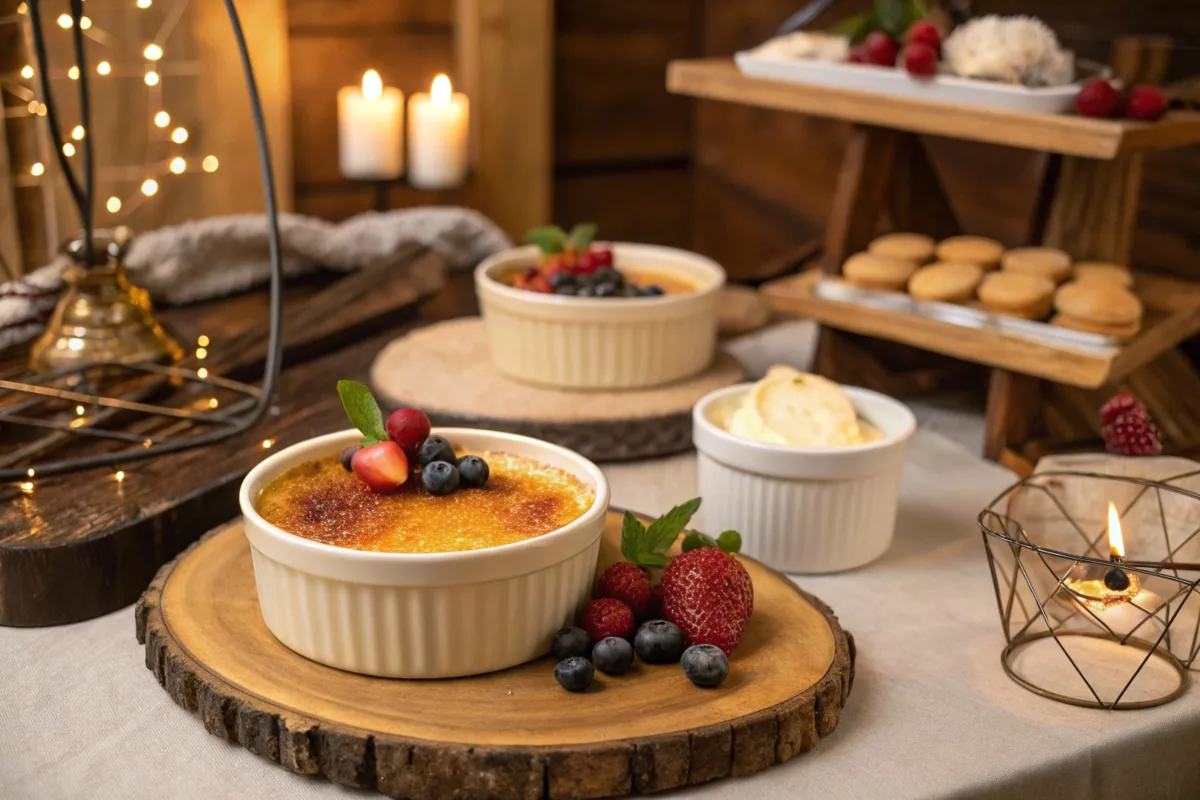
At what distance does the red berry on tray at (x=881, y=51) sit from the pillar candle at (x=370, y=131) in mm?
1163

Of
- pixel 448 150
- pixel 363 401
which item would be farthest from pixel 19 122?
pixel 363 401

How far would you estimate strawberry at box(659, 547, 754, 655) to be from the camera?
3.62 ft

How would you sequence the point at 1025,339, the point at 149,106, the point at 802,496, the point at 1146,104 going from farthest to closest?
the point at 149,106 < the point at 1025,339 < the point at 1146,104 < the point at 802,496

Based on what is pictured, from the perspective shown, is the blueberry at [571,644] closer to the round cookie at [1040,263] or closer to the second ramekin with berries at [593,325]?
the second ramekin with berries at [593,325]

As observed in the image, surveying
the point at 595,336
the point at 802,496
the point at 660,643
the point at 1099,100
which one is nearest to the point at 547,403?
the point at 595,336

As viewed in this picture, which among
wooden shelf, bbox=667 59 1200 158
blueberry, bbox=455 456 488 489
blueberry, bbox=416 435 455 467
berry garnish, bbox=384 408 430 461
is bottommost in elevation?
blueberry, bbox=455 456 488 489

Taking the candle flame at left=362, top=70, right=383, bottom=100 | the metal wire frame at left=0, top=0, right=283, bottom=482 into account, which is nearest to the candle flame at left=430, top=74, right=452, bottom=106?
the candle flame at left=362, top=70, right=383, bottom=100

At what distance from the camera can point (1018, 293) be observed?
1.62 m

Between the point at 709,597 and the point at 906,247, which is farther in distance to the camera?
the point at 906,247

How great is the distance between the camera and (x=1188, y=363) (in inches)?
72.4

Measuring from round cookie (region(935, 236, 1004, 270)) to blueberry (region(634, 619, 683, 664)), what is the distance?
0.87m

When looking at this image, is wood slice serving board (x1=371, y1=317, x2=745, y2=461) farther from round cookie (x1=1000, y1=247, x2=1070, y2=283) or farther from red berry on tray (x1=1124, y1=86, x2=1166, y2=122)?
red berry on tray (x1=1124, y1=86, x2=1166, y2=122)

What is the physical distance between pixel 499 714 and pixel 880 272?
37.9 inches

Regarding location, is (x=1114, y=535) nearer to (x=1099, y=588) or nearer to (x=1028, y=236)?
(x=1099, y=588)
